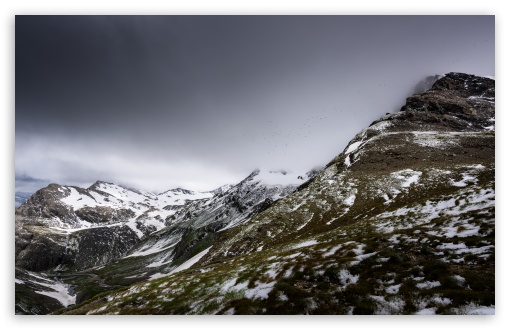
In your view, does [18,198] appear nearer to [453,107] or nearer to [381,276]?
[381,276]

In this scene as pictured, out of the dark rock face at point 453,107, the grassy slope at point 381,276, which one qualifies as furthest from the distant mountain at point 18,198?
the dark rock face at point 453,107

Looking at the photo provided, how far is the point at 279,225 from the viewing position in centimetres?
6122

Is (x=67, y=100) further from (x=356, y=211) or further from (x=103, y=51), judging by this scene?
(x=356, y=211)

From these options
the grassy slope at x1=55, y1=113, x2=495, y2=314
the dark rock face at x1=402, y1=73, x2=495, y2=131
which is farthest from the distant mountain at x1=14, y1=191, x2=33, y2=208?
the dark rock face at x1=402, y1=73, x2=495, y2=131

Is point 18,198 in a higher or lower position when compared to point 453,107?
lower

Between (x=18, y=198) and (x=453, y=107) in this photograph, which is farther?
(x=453, y=107)

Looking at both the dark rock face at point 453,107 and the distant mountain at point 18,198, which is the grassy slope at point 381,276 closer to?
the distant mountain at point 18,198

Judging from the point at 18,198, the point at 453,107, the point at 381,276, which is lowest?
the point at 381,276

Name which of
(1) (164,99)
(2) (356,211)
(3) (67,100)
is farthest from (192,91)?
(2) (356,211)

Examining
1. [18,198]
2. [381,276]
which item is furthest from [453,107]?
[18,198]

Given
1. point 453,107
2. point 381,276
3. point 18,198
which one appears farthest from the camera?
point 453,107

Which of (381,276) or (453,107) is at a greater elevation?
(453,107)

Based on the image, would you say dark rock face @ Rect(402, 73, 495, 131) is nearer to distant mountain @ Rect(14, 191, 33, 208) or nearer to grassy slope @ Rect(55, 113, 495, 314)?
grassy slope @ Rect(55, 113, 495, 314)

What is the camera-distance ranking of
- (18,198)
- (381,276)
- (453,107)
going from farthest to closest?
(453,107)
(18,198)
(381,276)
